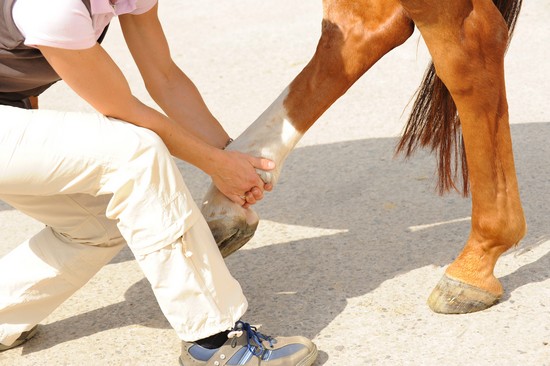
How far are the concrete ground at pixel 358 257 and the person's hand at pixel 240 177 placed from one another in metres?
0.34

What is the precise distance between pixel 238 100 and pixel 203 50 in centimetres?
80

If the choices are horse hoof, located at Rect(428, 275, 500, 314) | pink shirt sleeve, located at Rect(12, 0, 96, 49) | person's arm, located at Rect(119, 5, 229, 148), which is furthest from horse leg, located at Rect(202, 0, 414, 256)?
pink shirt sleeve, located at Rect(12, 0, 96, 49)

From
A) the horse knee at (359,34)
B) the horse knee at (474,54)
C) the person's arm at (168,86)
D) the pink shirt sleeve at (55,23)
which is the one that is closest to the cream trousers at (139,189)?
the pink shirt sleeve at (55,23)

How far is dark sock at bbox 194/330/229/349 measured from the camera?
2254 millimetres

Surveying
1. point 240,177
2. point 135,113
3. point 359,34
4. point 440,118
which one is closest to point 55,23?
point 135,113

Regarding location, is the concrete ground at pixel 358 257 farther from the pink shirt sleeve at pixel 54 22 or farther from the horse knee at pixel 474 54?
the pink shirt sleeve at pixel 54 22

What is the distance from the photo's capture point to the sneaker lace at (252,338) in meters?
2.24

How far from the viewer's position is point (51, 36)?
2029 millimetres

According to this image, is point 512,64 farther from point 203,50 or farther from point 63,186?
point 63,186

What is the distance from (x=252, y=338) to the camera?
2268 millimetres

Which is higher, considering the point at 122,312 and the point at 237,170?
the point at 237,170

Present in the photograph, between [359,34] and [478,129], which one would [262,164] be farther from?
[478,129]

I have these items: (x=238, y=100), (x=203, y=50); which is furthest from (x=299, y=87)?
(x=203, y=50)

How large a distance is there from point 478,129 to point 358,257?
0.63 metres
